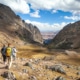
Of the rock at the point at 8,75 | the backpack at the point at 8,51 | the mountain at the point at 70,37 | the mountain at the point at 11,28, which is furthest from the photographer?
the mountain at the point at 11,28

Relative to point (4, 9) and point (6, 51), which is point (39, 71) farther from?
point (4, 9)

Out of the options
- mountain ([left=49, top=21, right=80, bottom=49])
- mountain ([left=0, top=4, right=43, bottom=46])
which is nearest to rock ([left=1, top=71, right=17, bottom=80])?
mountain ([left=49, top=21, right=80, bottom=49])

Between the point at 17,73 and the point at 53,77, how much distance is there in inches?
184

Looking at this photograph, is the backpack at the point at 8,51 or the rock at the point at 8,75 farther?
the backpack at the point at 8,51

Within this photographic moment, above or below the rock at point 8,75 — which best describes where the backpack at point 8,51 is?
above

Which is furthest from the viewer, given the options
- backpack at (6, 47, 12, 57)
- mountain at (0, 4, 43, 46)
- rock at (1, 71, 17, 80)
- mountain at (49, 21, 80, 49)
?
mountain at (0, 4, 43, 46)

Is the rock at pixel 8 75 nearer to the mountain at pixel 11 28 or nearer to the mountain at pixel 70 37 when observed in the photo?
the mountain at pixel 70 37

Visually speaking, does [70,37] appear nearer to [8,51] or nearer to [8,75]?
[8,51]

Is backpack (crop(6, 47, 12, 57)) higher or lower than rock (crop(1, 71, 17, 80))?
higher

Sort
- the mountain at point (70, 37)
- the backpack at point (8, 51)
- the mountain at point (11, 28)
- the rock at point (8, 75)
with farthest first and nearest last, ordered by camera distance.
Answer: the mountain at point (11, 28)
the mountain at point (70, 37)
the backpack at point (8, 51)
the rock at point (8, 75)

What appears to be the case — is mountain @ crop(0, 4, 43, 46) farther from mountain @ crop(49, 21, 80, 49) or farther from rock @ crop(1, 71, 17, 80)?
rock @ crop(1, 71, 17, 80)

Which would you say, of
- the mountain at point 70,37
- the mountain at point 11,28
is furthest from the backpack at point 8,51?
the mountain at point 11,28

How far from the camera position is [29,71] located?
2644 cm

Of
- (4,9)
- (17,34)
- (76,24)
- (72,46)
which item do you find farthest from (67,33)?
(4,9)
